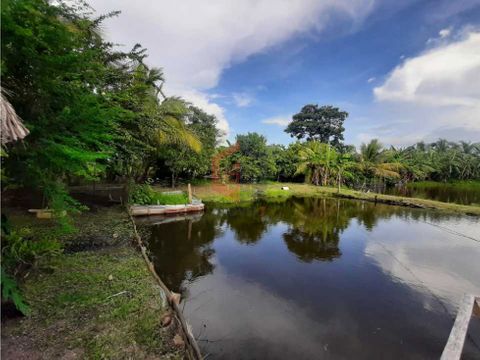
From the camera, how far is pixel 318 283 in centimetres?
794

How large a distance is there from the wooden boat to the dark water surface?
0.67m

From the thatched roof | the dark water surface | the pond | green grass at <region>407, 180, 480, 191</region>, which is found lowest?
the dark water surface

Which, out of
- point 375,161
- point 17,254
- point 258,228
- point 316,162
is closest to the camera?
point 17,254

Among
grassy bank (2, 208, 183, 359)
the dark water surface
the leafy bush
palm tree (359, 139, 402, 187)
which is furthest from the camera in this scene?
palm tree (359, 139, 402, 187)

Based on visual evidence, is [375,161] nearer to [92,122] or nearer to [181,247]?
[181,247]

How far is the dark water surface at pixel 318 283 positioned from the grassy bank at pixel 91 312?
4.41 feet

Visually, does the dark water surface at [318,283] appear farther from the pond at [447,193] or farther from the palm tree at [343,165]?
the palm tree at [343,165]

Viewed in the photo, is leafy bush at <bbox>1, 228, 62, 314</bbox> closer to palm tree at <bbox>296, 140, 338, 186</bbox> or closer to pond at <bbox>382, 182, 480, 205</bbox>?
palm tree at <bbox>296, 140, 338, 186</bbox>

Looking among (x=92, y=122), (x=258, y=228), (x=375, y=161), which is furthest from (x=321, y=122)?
(x=92, y=122)

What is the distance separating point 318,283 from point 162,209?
8.99 meters

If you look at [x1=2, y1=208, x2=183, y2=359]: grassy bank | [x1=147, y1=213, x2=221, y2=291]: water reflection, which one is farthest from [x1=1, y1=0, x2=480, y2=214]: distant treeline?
[x1=147, y1=213, x2=221, y2=291]: water reflection

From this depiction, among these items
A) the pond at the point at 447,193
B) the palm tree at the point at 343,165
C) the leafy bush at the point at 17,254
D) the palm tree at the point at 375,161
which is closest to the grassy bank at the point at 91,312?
the leafy bush at the point at 17,254

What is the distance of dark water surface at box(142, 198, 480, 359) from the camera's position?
539 centimetres

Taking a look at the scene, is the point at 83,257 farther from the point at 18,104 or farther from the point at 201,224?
the point at 201,224
